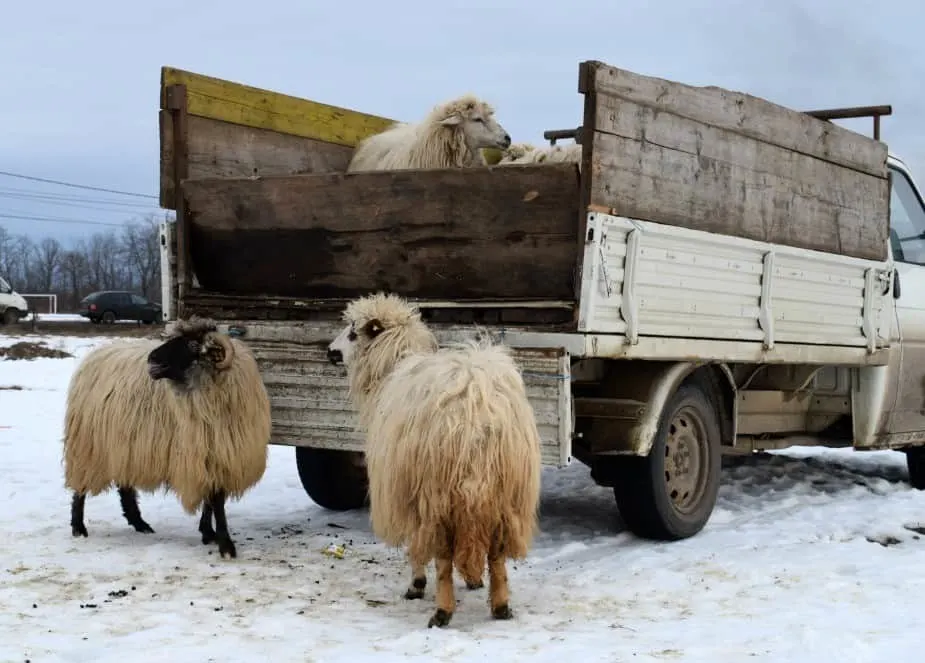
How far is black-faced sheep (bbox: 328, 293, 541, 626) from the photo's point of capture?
182 inches

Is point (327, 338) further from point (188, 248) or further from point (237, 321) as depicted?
point (188, 248)

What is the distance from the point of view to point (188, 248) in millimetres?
7102

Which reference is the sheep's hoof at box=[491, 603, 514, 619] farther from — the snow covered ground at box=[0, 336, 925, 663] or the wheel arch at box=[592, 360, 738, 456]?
the wheel arch at box=[592, 360, 738, 456]

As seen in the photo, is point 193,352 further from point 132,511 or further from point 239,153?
point 239,153

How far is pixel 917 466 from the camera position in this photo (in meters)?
9.45

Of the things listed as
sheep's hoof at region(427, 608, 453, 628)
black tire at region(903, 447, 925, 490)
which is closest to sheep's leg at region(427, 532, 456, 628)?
sheep's hoof at region(427, 608, 453, 628)

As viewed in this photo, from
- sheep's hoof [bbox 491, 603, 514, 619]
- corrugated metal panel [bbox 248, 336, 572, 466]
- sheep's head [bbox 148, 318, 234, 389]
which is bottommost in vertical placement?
sheep's hoof [bbox 491, 603, 514, 619]

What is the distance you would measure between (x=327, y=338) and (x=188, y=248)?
55.1 inches

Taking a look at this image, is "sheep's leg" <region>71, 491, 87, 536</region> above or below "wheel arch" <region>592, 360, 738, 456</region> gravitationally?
below

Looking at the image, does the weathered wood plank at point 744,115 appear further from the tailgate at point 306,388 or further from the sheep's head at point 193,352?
the sheep's head at point 193,352

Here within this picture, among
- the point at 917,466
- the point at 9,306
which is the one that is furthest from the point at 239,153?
the point at 9,306

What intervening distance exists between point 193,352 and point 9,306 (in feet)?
104

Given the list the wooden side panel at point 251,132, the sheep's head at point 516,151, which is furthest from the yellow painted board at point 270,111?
the sheep's head at point 516,151

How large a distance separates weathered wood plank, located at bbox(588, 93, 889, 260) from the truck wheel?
3.07 m
